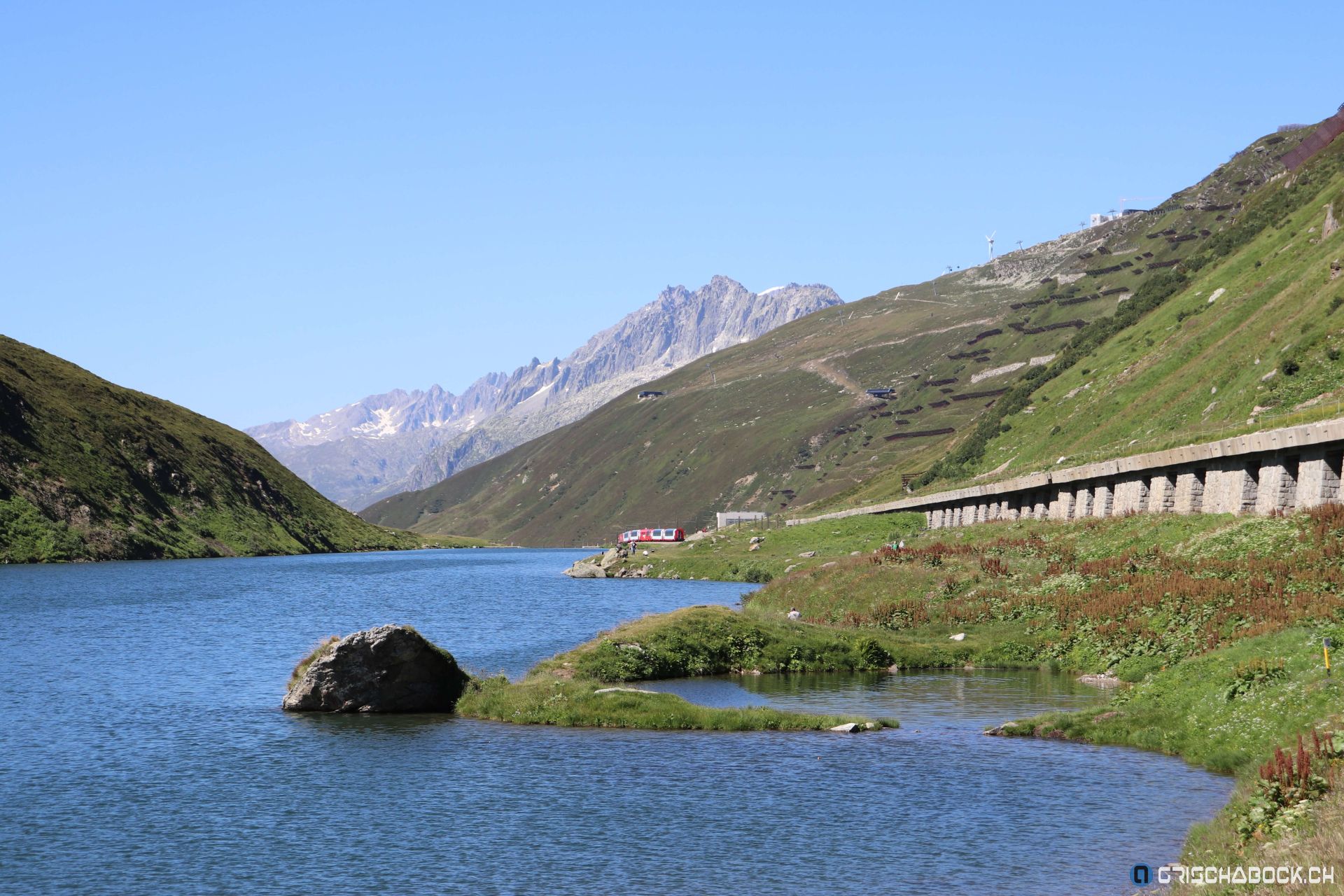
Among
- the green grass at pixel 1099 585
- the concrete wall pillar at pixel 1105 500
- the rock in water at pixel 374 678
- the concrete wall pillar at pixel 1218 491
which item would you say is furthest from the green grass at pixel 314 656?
the concrete wall pillar at pixel 1105 500

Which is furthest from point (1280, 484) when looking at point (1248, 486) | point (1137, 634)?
point (1137, 634)

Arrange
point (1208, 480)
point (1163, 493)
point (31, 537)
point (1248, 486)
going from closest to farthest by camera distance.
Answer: point (1248, 486), point (1208, 480), point (1163, 493), point (31, 537)

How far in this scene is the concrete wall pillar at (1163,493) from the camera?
61.8 meters

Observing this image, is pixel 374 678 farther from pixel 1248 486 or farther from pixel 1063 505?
pixel 1063 505

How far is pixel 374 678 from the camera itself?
44844mm

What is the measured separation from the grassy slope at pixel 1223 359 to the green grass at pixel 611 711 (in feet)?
94.8

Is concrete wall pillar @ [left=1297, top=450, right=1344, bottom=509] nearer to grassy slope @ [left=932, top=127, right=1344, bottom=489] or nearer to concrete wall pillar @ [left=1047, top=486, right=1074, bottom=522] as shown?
grassy slope @ [left=932, top=127, right=1344, bottom=489]

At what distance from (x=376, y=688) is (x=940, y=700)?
21298mm

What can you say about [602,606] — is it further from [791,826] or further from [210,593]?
[791,826]

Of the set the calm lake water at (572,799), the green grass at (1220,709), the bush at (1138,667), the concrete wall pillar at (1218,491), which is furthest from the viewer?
the concrete wall pillar at (1218,491)

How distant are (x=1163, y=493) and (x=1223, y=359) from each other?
155 feet

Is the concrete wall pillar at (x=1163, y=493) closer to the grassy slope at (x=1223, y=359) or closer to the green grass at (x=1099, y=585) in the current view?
the green grass at (x=1099, y=585)

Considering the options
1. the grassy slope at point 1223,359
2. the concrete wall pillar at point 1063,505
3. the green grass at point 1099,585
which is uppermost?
the grassy slope at point 1223,359

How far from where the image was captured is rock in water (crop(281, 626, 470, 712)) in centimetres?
4484
